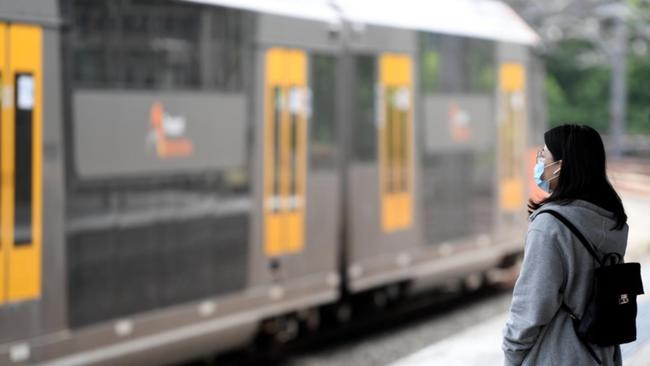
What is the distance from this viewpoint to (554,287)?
3.23 meters

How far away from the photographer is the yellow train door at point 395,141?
9836 mm

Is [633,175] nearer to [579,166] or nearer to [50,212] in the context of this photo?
[50,212]

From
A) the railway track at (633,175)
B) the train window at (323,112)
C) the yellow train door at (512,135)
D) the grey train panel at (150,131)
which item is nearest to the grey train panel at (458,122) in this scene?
the yellow train door at (512,135)

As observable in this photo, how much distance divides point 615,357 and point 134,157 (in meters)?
4.10

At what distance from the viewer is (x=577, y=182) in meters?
3.29

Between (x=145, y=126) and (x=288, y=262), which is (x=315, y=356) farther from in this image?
(x=145, y=126)

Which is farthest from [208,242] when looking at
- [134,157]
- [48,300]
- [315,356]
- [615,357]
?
[615,357]

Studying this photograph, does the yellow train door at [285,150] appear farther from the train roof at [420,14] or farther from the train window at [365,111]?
the train window at [365,111]

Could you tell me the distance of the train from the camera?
6348mm

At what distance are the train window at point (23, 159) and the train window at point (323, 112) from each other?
294 centimetres

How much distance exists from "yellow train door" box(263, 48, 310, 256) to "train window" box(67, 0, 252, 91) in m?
0.43

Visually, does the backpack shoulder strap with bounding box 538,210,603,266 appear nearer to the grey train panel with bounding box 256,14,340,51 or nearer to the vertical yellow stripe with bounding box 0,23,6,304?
the vertical yellow stripe with bounding box 0,23,6,304

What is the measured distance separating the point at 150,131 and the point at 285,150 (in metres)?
1.58

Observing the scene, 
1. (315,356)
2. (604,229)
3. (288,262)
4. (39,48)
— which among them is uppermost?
(39,48)
